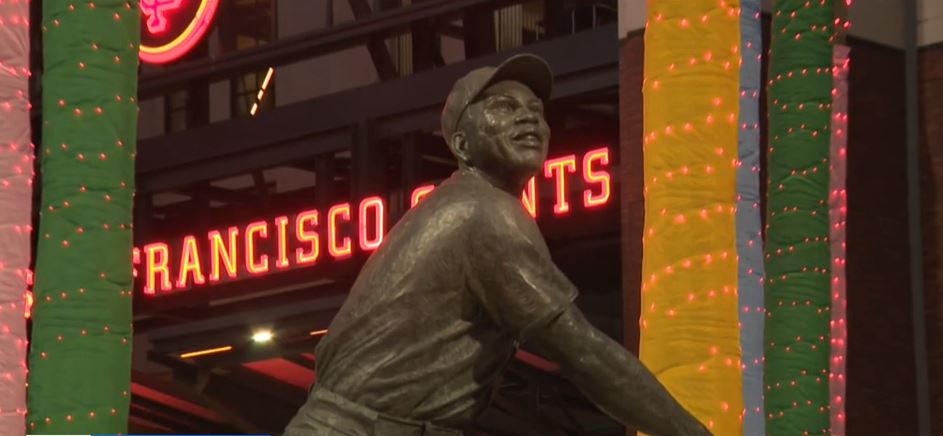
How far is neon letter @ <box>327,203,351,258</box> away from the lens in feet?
69.8

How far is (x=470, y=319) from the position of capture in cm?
529

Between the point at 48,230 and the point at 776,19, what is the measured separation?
156 inches

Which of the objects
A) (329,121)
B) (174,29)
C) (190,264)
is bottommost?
(190,264)

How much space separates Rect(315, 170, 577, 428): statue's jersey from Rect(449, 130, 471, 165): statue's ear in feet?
0.40

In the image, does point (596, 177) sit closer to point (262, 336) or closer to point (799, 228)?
point (262, 336)

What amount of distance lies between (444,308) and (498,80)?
1.88 ft

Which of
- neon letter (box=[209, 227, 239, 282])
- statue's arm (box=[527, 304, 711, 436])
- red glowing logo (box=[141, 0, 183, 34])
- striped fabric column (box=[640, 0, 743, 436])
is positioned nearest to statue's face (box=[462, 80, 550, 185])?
statue's arm (box=[527, 304, 711, 436])

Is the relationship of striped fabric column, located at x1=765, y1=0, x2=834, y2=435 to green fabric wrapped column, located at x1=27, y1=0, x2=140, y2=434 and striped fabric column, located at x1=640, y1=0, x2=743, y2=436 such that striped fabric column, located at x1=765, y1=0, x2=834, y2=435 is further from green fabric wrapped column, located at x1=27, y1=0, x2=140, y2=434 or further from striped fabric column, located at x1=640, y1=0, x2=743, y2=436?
green fabric wrapped column, located at x1=27, y1=0, x2=140, y2=434

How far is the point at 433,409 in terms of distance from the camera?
17.3ft

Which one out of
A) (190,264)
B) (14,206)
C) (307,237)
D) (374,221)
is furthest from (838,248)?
(190,264)

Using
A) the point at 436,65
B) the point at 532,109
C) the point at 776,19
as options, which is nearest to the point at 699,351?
the point at 776,19

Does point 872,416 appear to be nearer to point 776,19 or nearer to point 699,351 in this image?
point 776,19

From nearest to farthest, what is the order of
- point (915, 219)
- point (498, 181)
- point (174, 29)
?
point (498, 181)
point (915, 219)
point (174, 29)

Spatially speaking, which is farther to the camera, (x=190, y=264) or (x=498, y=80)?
(x=190, y=264)
